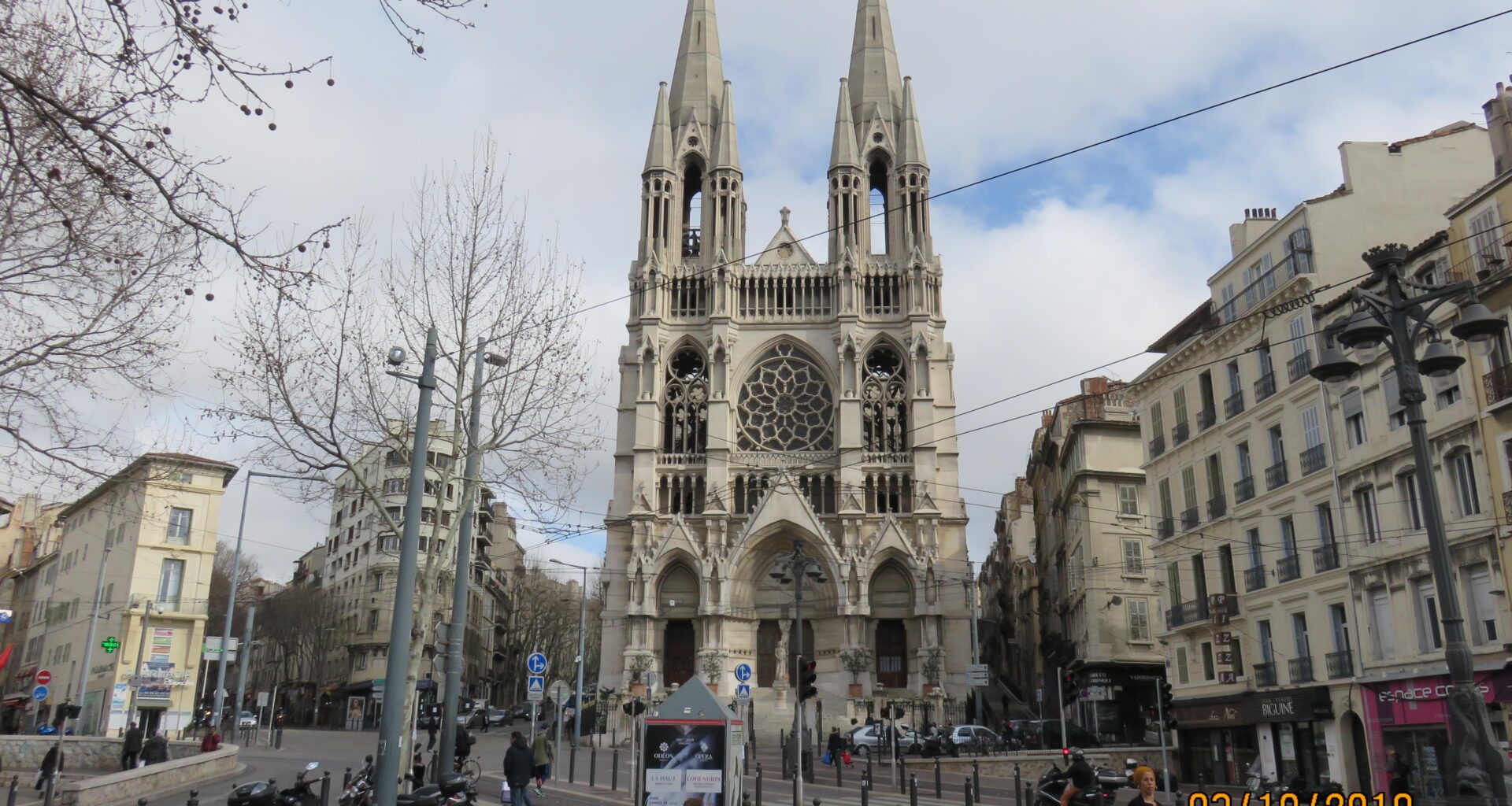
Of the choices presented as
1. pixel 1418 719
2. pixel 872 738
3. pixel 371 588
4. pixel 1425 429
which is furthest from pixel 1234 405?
pixel 371 588

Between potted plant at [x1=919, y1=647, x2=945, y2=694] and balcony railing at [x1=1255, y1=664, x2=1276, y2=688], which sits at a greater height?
potted plant at [x1=919, y1=647, x2=945, y2=694]

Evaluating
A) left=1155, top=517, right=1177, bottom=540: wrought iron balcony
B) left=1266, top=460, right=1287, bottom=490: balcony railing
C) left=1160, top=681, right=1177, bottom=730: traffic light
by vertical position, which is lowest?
left=1160, top=681, right=1177, bottom=730: traffic light

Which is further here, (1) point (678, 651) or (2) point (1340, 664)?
(1) point (678, 651)

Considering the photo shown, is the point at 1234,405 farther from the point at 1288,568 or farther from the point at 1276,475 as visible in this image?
the point at 1288,568

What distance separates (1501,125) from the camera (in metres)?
23.7

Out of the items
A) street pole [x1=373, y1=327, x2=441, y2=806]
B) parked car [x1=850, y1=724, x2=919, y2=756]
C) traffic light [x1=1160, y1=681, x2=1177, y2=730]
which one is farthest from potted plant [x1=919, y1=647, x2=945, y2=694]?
street pole [x1=373, y1=327, x2=441, y2=806]

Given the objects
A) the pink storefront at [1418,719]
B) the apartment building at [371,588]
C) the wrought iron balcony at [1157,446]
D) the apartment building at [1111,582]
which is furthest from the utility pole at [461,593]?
the apartment building at [371,588]

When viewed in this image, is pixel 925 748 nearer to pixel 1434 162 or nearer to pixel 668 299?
pixel 1434 162

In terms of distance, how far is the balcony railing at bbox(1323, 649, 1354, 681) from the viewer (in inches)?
956

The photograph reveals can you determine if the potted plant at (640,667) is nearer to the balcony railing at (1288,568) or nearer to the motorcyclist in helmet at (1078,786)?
the balcony railing at (1288,568)

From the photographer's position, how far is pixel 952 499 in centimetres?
5128

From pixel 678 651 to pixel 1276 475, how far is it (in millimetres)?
29943

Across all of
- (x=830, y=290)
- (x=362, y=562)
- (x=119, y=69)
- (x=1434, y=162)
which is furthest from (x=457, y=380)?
(x=362, y=562)

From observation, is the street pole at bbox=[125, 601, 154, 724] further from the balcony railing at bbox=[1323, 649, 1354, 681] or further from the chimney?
the chimney
